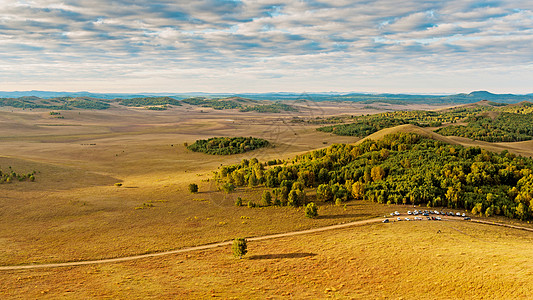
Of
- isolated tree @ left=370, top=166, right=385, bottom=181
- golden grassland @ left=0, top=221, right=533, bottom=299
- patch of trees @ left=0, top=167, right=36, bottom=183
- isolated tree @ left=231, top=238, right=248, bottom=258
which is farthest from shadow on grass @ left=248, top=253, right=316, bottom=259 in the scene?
patch of trees @ left=0, top=167, right=36, bottom=183

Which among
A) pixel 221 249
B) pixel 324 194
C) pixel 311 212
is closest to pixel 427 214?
pixel 324 194

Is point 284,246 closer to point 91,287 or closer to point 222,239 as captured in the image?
point 222,239

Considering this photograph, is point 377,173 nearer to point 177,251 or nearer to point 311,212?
point 311,212

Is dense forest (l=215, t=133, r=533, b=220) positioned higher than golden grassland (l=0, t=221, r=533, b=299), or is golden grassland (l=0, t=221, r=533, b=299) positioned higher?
dense forest (l=215, t=133, r=533, b=220)

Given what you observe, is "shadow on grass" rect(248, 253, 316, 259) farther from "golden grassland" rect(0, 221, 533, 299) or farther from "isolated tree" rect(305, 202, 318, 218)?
"isolated tree" rect(305, 202, 318, 218)

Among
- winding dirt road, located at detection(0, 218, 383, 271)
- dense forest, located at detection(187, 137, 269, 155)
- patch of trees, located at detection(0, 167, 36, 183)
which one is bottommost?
winding dirt road, located at detection(0, 218, 383, 271)
